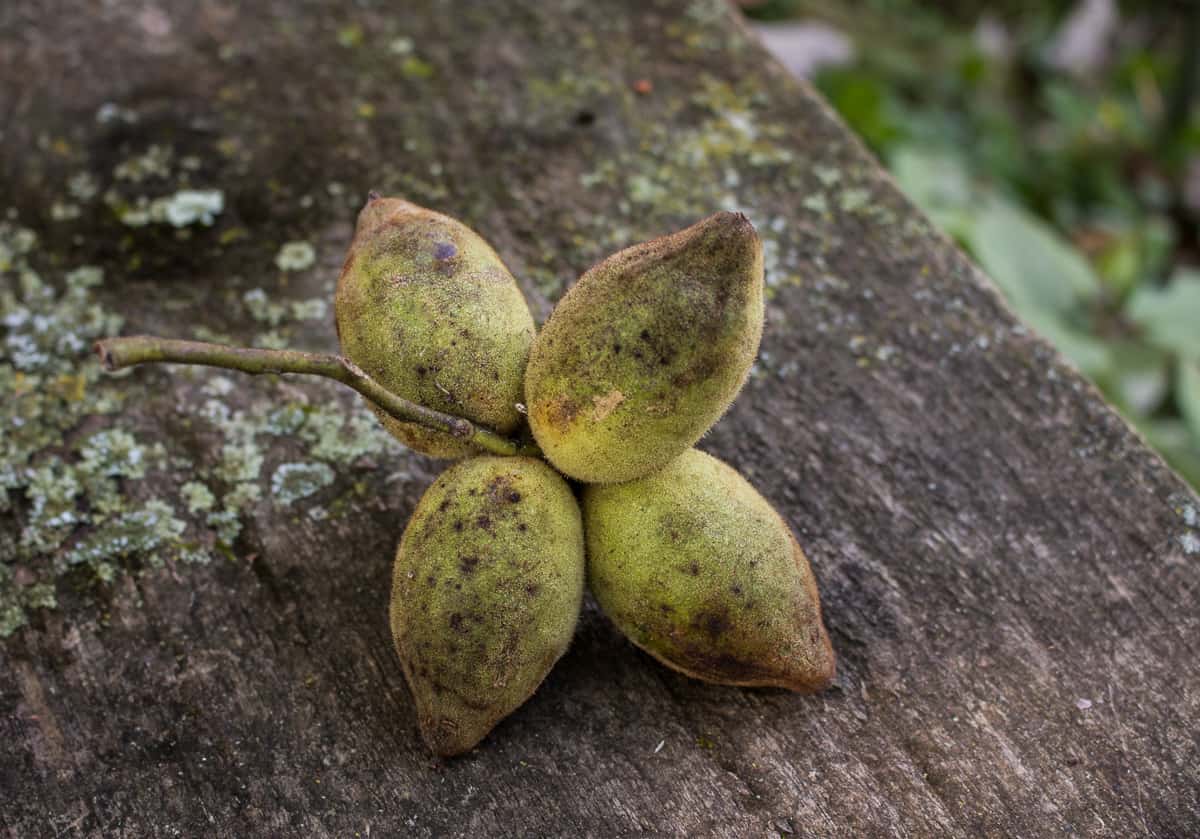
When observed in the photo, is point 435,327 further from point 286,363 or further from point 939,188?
point 939,188

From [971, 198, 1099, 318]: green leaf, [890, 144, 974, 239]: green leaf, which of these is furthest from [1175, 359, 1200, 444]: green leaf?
[890, 144, 974, 239]: green leaf

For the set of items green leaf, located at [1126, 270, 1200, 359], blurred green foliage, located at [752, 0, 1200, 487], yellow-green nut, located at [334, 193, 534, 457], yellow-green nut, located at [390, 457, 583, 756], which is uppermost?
yellow-green nut, located at [334, 193, 534, 457]

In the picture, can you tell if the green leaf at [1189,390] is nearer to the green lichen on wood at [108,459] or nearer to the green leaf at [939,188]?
the green leaf at [939,188]

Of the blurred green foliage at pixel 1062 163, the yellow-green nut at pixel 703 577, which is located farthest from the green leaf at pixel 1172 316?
the yellow-green nut at pixel 703 577

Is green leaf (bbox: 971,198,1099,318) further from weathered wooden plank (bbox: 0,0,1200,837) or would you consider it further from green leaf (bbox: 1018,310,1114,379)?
weathered wooden plank (bbox: 0,0,1200,837)

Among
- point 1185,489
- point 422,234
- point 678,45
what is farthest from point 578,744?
point 678,45

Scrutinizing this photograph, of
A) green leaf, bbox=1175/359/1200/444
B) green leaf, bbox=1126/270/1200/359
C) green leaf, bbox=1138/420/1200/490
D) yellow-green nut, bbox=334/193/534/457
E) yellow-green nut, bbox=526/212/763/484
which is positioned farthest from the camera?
green leaf, bbox=1138/420/1200/490

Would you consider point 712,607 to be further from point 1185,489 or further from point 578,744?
point 1185,489
